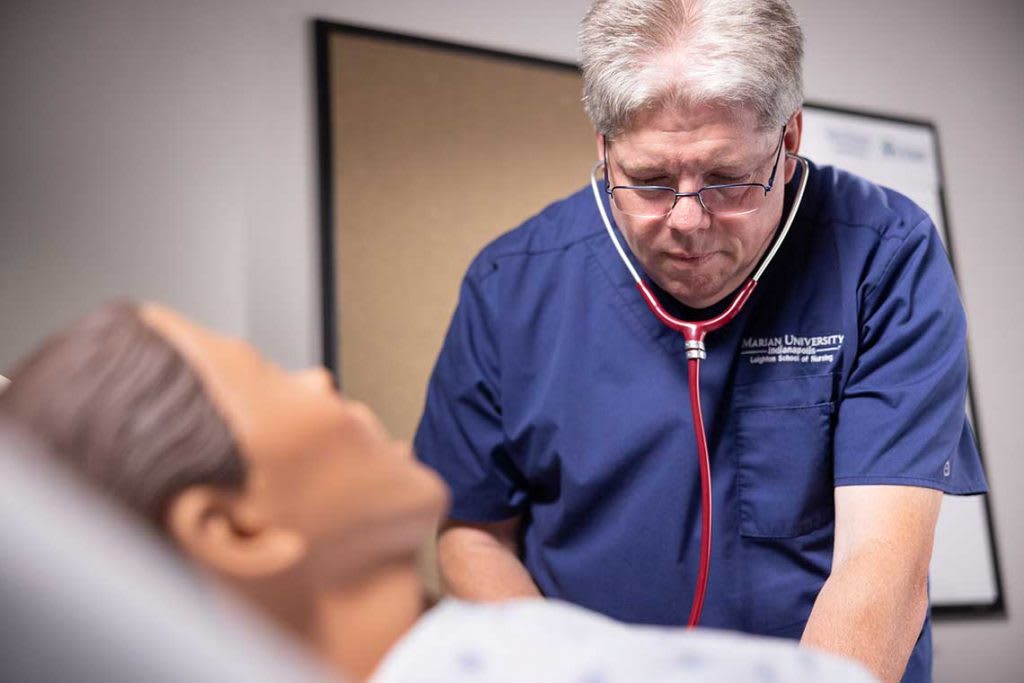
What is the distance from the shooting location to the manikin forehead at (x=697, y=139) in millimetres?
1062

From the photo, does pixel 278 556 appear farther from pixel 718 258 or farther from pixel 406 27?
pixel 406 27

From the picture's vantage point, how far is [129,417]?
58 centimetres

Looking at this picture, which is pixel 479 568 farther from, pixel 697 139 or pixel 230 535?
pixel 230 535

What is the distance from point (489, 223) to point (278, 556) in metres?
1.58

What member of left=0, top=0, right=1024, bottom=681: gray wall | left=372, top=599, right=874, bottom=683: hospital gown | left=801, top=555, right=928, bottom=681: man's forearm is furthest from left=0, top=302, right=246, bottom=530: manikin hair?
left=0, top=0, right=1024, bottom=681: gray wall

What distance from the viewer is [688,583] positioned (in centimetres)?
119

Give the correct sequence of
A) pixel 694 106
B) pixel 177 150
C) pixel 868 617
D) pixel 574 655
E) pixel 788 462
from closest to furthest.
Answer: pixel 574 655 → pixel 868 617 → pixel 694 106 → pixel 788 462 → pixel 177 150

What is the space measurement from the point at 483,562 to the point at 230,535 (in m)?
0.73

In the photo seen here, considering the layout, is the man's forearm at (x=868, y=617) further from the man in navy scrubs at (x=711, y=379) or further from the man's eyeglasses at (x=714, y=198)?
the man's eyeglasses at (x=714, y=198)

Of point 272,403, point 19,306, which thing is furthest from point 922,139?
point 272,403

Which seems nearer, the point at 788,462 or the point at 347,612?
the point at 347,612

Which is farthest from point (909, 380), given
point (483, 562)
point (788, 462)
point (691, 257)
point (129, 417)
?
point (129, 417)

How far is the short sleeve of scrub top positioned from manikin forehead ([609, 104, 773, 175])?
24 centimetres

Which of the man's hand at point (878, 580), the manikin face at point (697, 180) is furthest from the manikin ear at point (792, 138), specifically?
the man's hand at point (878, 580)
